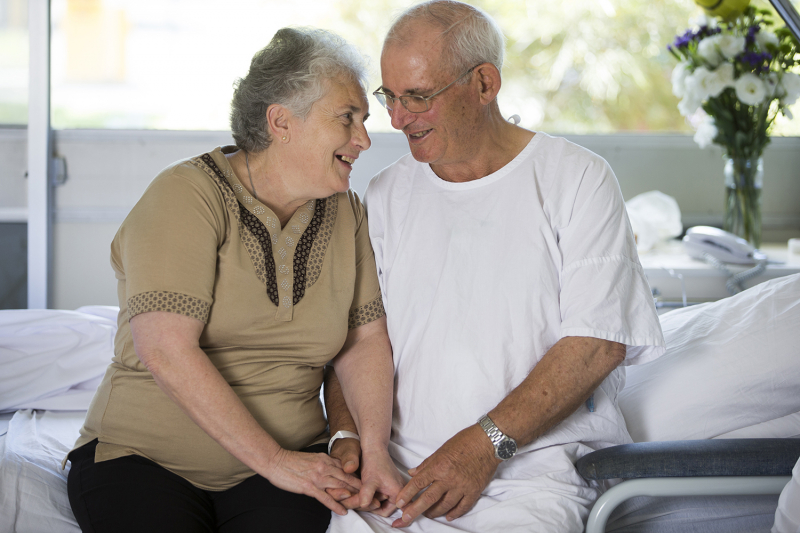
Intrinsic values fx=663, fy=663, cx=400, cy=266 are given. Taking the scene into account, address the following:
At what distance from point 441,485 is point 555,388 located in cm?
28

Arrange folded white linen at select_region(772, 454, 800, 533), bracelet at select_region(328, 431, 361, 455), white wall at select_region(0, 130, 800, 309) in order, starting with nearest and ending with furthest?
folded white linen at select_region(772, 454, 800, 533) < bracelet at select_region(328, 431, 361, 455) < white wall at select_region(0, 130, 800, 309)

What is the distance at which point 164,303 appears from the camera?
3.84 feet

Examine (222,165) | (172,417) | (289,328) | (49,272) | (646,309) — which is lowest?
(49,272)

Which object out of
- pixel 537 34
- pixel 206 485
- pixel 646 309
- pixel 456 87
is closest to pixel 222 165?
pixel 456 87

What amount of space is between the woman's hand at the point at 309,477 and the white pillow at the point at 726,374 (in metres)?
0.65

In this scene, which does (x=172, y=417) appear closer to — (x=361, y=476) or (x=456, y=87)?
(x=361, y=476)

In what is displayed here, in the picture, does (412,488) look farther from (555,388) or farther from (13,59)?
(13,59)

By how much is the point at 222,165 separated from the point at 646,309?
0.89 metres

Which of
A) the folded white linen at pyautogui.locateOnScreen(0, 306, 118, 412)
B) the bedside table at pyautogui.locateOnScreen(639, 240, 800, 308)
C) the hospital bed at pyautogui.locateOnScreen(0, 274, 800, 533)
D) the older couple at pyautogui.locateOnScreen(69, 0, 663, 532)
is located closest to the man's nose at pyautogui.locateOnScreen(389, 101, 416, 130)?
the older couple at pyautogui.locateOnScreen(69, 0, 663, 532)

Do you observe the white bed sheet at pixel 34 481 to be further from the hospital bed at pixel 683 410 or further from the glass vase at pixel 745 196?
the glass vase at pixel 745 196

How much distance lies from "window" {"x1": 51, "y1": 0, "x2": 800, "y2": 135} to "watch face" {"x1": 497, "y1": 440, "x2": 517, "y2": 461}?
813 mm

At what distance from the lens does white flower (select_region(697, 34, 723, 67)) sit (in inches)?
93.7

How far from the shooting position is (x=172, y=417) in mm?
1271

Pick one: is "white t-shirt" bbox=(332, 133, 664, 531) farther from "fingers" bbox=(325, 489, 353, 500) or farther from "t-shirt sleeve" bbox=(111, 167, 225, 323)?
"t-shirt sleeve" bbox=(111, 167, 225, 323)
